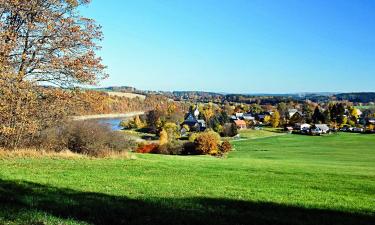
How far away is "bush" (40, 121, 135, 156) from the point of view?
23.5m

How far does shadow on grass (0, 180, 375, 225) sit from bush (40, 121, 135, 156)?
12349 mm

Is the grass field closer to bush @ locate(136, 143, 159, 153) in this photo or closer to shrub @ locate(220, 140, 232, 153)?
bush @ locate(136, 143, 159, 153)

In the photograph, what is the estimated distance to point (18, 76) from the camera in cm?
2000

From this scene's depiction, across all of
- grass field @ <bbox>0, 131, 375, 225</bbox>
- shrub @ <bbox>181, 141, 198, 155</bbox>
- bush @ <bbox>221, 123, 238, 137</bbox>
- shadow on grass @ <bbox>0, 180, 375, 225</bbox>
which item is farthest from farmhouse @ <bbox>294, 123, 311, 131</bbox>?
shadow on grass @ <bbox>0, 180, 375, 225</bbox>

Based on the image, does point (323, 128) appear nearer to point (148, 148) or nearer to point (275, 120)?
point (275, 120)

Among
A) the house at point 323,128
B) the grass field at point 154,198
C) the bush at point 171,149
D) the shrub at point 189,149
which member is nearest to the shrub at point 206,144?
the shrub at point 189,149

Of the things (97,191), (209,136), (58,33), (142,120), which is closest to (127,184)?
(97,191)

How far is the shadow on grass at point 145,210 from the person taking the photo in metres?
8.16

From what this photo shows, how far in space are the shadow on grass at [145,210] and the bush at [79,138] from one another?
1235cm

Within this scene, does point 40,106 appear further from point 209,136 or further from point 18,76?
point 209,136

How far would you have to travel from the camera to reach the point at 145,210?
29.6ft

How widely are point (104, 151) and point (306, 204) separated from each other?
1500 cm

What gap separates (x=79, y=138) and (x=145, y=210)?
16797 millimetres

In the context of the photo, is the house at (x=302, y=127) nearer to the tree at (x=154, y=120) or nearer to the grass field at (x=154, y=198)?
the tree at (x=154, y=120)
